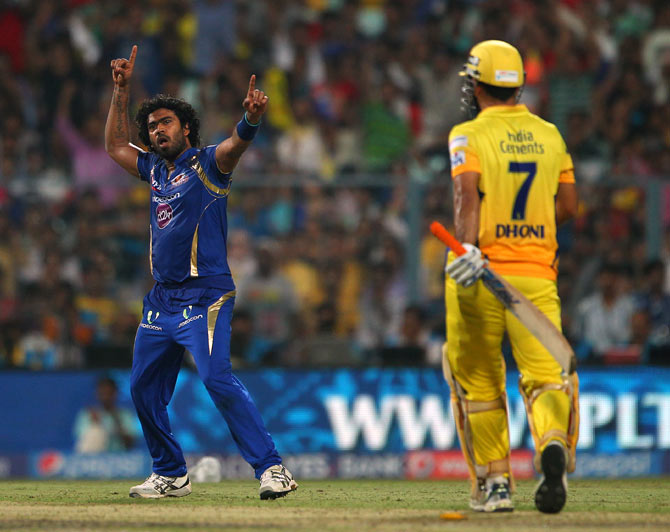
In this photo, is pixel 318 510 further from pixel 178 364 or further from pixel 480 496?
pixel 178 364

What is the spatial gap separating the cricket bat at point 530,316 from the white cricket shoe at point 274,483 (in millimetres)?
1769

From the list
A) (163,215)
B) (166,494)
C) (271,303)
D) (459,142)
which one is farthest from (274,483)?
(271,303)

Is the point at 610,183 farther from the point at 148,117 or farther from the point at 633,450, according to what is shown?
the point at 148,117

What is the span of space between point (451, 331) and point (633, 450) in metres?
5.81

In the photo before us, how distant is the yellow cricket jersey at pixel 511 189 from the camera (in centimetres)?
631

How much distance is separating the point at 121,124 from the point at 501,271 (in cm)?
277

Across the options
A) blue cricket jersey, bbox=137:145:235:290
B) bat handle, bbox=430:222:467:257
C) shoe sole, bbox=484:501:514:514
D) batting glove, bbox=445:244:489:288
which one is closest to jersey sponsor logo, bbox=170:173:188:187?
blue cricket jersey, bbox=137:145:235:290

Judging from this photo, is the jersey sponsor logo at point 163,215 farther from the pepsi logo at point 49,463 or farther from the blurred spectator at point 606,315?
the blurred spectator at point 606,315

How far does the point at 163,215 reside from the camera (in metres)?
7.34

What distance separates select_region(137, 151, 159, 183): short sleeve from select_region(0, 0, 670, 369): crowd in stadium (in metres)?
4.45

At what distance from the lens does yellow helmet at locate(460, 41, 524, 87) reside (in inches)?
255

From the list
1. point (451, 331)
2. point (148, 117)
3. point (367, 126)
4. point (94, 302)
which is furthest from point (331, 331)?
point (451, 331)

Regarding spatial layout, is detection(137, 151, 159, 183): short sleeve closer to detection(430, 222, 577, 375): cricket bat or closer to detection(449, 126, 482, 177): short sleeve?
detection(449, 126, 482, 177): short sleeve

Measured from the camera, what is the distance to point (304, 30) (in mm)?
16453
